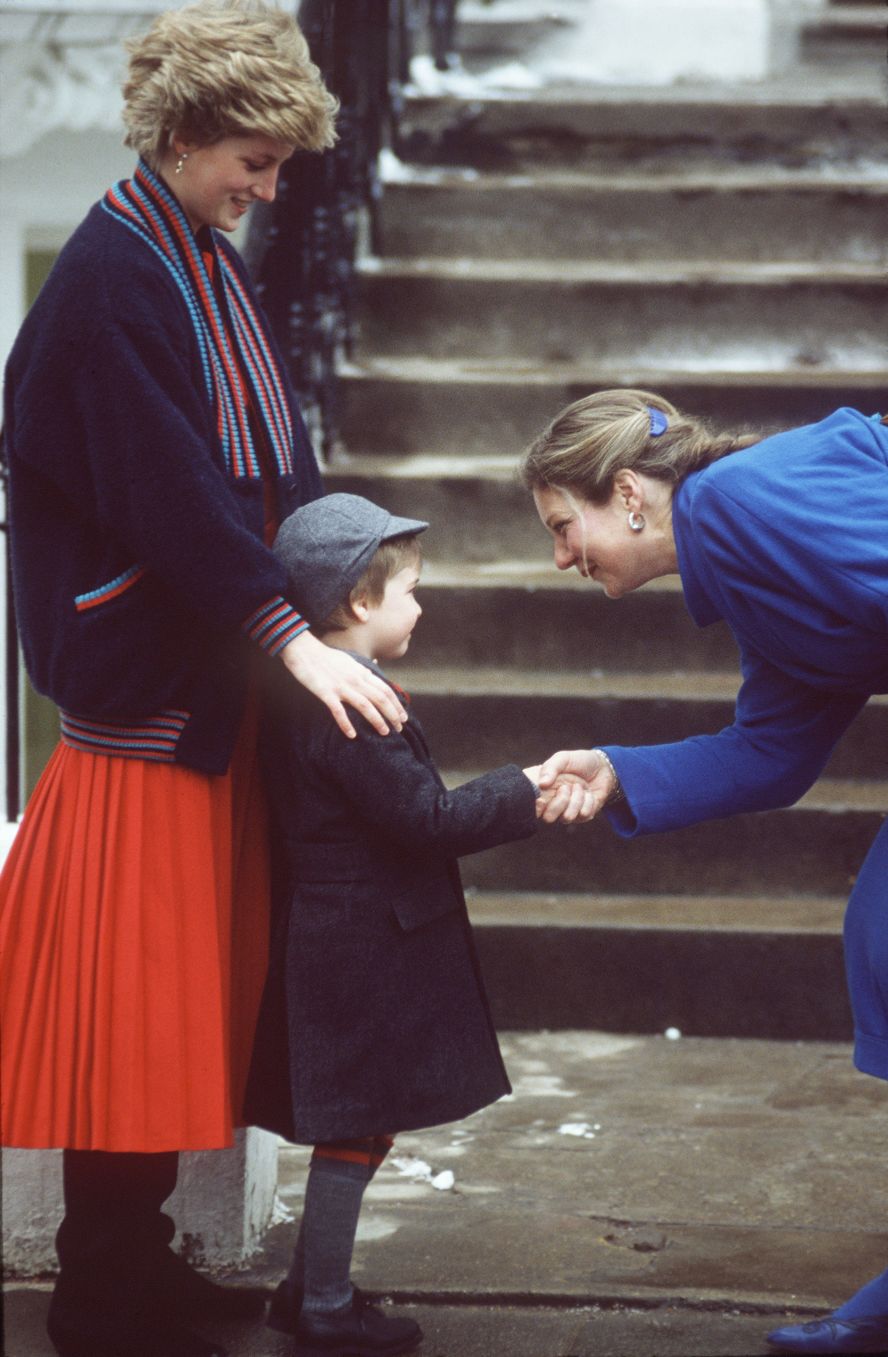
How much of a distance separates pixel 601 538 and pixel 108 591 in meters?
0.77

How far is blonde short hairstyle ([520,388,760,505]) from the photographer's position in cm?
258

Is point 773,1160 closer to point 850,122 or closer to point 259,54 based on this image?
point 259,54

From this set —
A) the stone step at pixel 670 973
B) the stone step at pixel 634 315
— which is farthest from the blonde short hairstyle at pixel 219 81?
the stone step at pixel 634 315

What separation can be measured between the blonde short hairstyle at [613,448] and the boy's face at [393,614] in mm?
282

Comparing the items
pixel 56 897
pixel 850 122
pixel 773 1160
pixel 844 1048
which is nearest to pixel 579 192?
pixel 850 122

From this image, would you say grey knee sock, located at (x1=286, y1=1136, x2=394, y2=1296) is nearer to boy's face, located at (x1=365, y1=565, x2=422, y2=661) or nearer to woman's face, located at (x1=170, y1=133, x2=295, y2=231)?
boy's face, located at (x1=365, y1=565, x2=422, y2=661)

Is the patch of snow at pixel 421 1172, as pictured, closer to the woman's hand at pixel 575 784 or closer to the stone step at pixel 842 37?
the woman's hand at pixel 575 784

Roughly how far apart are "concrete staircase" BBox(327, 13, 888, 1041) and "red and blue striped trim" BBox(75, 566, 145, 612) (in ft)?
6.30

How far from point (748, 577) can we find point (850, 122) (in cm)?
434

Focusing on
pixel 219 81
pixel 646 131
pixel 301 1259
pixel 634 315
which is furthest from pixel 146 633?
pixel 646 131

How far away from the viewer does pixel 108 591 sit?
7.65ft

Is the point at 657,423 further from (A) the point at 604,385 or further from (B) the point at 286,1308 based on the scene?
(A) the point at 604,385

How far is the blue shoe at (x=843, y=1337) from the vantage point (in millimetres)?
2512

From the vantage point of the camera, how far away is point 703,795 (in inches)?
105
